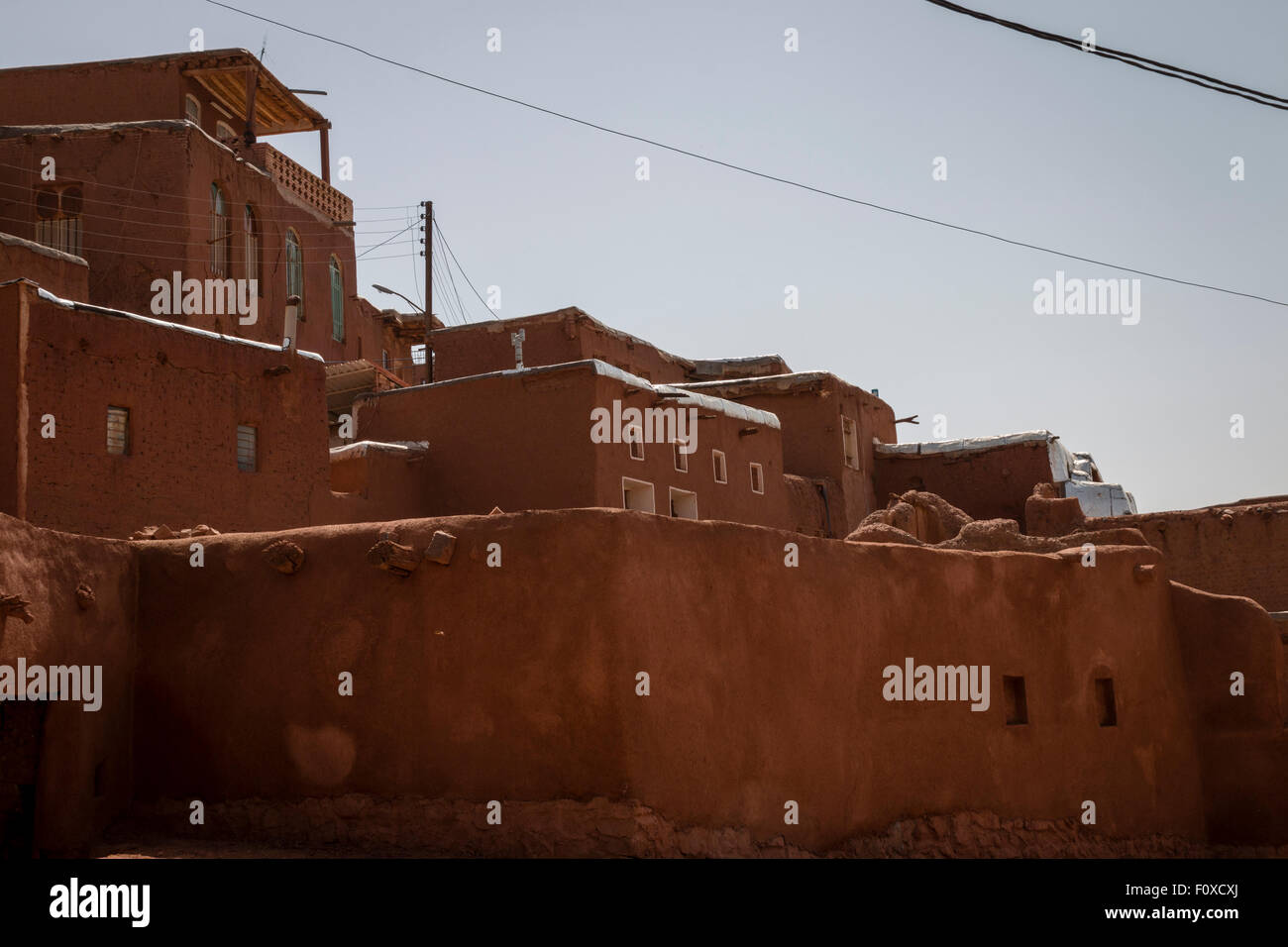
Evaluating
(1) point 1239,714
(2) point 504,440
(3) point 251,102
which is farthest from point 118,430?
(1) point 1239,714

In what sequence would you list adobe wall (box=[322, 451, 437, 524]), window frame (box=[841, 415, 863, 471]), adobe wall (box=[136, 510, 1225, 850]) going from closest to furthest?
adobe wall (box=[136, 510, 1225, 850]), adobe wall (box=[322, 451, 437, 524]), window frame (box=[841, 415, 863, 471])

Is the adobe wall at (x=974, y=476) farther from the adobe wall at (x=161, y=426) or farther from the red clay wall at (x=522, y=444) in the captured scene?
the adobe wall at (x=161, y=426)

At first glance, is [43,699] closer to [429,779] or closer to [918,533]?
[429,779]

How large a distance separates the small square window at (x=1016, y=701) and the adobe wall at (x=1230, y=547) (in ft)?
37.9

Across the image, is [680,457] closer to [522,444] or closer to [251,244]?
[522,444]

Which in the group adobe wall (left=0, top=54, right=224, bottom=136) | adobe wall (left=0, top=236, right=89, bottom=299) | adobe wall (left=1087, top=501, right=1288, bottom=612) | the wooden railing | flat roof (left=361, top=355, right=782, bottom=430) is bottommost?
adobe wall (left=1087, top=501, right=1288, bottom=612)

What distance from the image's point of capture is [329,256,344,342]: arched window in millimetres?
32000

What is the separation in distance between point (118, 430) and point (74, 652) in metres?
6.89

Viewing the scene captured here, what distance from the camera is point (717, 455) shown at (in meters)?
26.4

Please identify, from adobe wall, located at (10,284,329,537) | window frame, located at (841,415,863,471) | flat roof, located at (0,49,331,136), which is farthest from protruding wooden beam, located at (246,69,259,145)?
window frame, located at (841,415,863,471)

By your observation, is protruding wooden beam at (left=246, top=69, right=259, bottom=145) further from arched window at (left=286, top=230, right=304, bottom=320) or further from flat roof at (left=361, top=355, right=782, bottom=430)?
flat roof at (left=361, top=355, right=782, bottom=430)

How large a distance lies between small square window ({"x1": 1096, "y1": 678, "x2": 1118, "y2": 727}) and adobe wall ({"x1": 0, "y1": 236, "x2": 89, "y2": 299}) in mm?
15615
